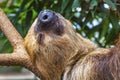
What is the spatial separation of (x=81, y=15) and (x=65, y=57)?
2.56 ft

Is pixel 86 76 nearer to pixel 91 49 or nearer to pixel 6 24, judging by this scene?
pixel 91 49

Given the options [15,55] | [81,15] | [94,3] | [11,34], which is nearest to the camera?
[15,55]

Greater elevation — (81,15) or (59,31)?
(59,31)

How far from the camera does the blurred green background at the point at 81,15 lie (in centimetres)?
365

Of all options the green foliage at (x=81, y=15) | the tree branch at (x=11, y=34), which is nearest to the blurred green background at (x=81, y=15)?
the green foliage at (x=81, y=15)

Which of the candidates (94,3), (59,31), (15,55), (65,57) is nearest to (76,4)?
(94,3)

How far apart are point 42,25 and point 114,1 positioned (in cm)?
58

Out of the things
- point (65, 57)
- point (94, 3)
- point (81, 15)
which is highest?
point (94, 3)

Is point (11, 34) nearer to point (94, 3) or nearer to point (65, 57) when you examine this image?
point (65, 57)

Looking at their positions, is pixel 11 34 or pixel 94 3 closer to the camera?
pixel 11 34

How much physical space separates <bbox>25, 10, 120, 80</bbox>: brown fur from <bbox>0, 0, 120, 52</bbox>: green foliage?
0.36 meters

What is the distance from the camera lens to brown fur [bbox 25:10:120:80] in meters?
3.14

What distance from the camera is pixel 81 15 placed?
3.88 m

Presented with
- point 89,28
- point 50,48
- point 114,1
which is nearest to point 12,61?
point 50,48
